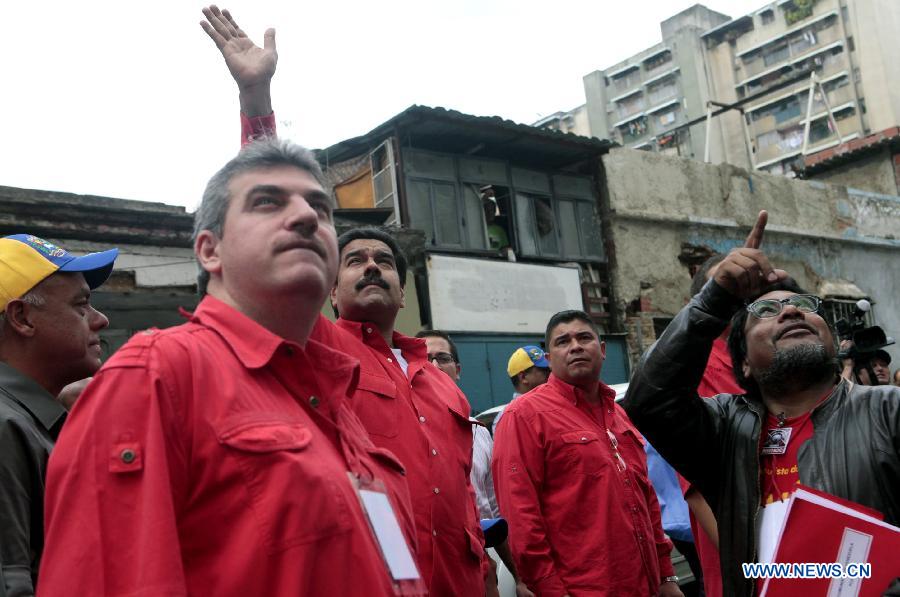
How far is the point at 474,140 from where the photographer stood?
52.2ft

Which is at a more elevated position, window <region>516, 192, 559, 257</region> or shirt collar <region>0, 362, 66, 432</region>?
window <region>516, 192, 559, 257</region>

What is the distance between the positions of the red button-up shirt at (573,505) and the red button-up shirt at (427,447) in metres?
0.98

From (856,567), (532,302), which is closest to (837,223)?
(532,302)

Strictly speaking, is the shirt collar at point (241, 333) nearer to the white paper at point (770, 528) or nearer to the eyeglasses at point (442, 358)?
the white paper at point (770, 528)

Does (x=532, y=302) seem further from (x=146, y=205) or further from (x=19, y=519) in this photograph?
(x=19, y=519)

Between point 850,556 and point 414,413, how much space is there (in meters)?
1.52

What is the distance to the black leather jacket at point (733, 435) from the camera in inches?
102

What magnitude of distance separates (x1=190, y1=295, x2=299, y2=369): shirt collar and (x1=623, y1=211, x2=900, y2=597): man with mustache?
155cm

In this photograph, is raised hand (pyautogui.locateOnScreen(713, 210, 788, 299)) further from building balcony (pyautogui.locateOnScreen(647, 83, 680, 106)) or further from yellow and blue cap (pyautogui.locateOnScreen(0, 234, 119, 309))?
building balcony (pyautogui.locateOnScreen(647, 83, 680, 106))

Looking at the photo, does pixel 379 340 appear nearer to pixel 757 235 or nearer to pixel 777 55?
pixel 757 235

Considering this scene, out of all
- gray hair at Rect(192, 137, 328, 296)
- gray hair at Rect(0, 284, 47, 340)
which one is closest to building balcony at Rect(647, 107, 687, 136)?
gray hair at Rect(0, 284, 47, 340)

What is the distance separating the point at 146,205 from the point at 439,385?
902 centimetres

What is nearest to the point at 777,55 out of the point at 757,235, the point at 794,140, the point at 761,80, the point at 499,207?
the point at 761,80

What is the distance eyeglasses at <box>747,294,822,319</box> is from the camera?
10.1ft
